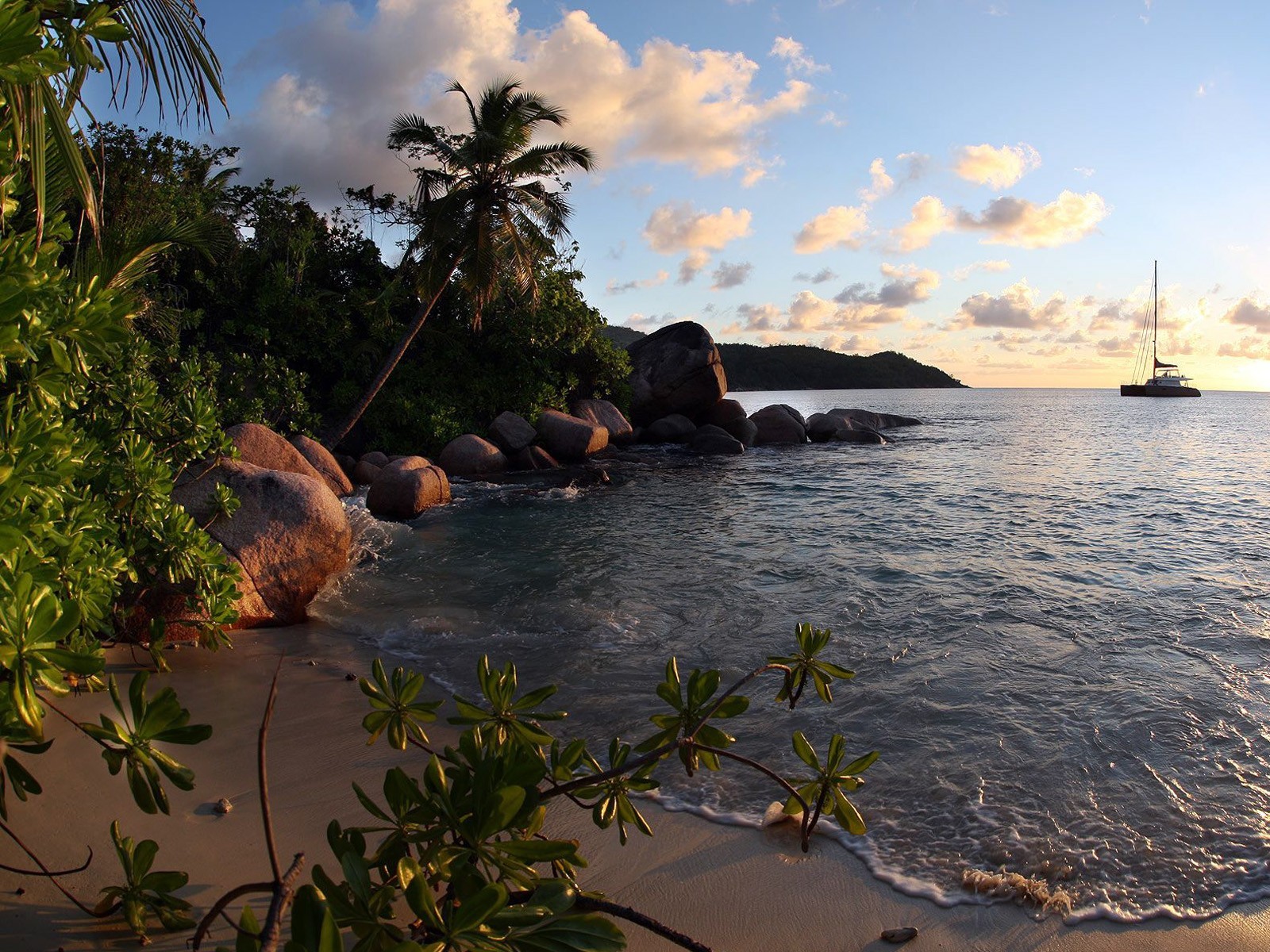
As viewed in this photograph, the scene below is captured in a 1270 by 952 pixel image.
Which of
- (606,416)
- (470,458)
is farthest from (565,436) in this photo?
(470,458)

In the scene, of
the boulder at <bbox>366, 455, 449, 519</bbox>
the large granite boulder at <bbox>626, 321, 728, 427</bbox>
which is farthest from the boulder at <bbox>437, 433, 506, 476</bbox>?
the large granite boulder at <bbox>626, 321, 728, 427</bbox>

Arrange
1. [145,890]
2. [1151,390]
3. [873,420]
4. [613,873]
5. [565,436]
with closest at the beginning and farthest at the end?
[145,890], [613,873], [565,436], [873,420], [1151,390]

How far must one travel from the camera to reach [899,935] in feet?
9.36

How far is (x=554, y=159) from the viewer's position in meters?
17.2

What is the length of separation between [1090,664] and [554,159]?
1539 cm

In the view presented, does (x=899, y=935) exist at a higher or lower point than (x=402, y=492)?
lower

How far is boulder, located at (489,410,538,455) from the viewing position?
19.9 metres

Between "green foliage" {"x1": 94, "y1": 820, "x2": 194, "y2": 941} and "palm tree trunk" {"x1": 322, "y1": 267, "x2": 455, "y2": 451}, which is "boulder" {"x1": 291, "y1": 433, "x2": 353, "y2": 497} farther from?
"green foliage" {"x1": 94, "y1": 820, "x2": 194, "y2": 941}

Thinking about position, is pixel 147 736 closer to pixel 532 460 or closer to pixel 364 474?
pixel 364 474

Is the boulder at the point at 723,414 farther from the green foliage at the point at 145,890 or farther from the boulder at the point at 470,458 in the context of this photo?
the green foliage at the point at 145,890

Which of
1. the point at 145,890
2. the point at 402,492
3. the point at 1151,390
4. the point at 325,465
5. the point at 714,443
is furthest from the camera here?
the point at 1151,390

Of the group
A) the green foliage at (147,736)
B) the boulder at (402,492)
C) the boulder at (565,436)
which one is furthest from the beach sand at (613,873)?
the boulder at (565,436)

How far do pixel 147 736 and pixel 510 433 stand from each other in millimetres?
18579

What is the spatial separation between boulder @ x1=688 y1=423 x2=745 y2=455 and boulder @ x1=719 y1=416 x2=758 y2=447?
75.8 inches
